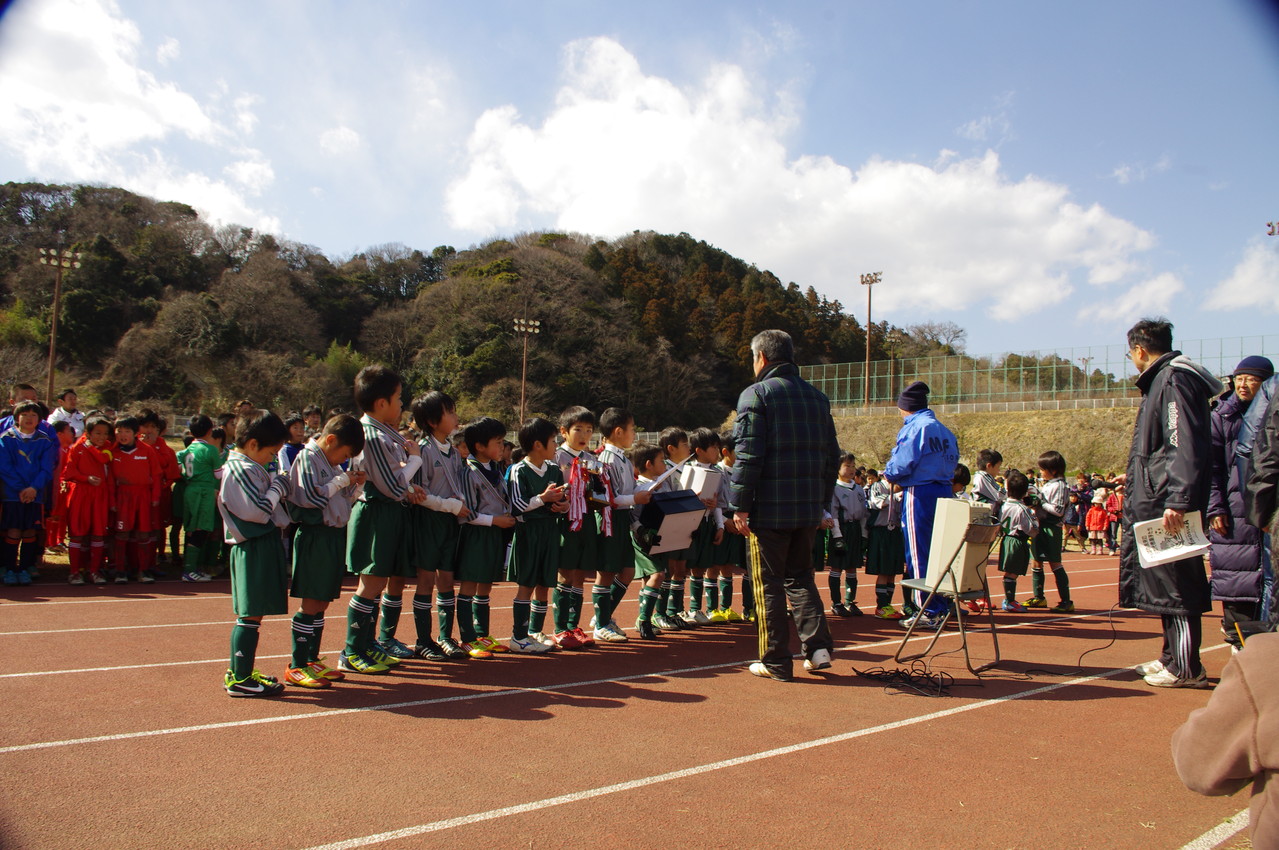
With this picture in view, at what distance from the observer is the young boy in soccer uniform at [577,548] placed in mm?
6758

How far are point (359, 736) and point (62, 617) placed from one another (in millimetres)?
5251

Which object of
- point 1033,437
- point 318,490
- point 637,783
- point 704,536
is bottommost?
point 637,783

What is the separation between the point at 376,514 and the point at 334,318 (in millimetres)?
54528

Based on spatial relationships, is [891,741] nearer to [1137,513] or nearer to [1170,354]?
[1137,513]

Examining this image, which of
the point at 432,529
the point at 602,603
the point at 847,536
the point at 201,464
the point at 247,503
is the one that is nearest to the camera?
the point at 247,503

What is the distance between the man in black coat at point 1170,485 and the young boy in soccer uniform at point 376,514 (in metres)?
5.23

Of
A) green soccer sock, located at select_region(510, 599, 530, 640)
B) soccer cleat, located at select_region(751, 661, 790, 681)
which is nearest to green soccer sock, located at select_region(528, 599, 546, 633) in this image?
green soccer sock, located at select_region(510, 599, 530, 640)

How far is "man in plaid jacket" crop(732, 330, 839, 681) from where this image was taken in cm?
570

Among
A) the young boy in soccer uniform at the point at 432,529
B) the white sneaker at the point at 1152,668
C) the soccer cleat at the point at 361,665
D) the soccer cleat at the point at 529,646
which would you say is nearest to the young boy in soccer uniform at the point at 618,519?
the soccer cleat at the point at 529,646

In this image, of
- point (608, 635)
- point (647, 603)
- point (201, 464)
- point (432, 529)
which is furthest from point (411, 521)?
point (201, 464)

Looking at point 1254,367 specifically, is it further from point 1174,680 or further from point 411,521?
point 411,521

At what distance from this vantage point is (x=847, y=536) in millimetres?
9758

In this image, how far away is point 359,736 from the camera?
4.32 meters

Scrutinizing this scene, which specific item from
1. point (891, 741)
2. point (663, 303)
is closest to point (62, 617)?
point (891, 741)
